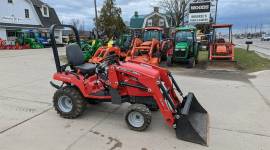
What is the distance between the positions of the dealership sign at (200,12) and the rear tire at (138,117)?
16.3 m

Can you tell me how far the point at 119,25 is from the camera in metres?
29.1

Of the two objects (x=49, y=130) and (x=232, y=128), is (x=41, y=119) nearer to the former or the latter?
(x=49, y=130)

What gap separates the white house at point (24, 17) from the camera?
24.3 m

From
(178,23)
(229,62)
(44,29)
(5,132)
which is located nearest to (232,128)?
(5,132)

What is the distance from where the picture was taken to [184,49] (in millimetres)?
10250

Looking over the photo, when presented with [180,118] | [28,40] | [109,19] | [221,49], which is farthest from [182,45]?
[109,19]

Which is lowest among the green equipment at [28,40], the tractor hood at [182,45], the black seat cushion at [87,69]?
the black seat cushion at [87,69]

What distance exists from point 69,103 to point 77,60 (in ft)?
2.81

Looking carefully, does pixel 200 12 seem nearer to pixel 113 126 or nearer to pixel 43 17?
pixel 113 126

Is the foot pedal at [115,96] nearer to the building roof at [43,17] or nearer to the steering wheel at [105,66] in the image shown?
the steering wheel at [105,66]

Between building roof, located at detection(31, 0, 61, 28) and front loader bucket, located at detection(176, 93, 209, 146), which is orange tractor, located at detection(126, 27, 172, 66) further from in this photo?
building roof, located at detection(31, 0, 61, 28)

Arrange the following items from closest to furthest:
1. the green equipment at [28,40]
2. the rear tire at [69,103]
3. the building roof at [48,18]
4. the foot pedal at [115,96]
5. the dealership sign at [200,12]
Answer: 1. the foot pedal at [115,96]
2. the rear tire at [69,103]
3. the dealership sign at [200,12]
4. the green equipment at [28,40]
5. the building roof at [48,18]

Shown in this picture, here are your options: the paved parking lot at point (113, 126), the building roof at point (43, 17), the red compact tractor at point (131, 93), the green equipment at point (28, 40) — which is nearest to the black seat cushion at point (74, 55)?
the red compact tractor at point (131, 93)

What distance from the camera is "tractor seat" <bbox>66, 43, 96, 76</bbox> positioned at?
4.15 m
